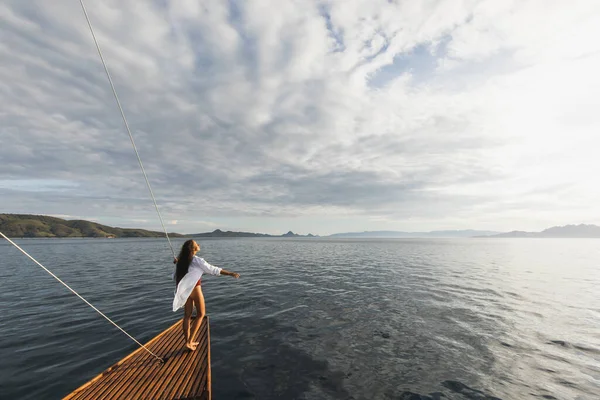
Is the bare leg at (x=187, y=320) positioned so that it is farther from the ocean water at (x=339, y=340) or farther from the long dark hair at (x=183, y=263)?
the ocean water at (x=339, y=340)

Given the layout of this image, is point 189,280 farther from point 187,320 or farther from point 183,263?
point 187,320

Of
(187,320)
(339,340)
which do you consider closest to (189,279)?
(187,320)

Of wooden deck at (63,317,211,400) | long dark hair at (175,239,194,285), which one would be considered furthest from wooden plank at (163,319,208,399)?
long dark hair at (175,239,194,285)

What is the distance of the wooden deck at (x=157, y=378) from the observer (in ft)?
22.7

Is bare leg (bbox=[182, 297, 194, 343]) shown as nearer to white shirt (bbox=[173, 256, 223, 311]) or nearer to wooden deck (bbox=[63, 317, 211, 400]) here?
white shirt (bbox=[173, 256, 223, 311])

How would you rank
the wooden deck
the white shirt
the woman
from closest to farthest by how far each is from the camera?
the wooden deck, the white shirt, the woman

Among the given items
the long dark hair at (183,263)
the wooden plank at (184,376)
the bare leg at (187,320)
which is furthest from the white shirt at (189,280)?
the wooden plank at (184,376)

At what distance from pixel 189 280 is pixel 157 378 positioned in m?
3.00

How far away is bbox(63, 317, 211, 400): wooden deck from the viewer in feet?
22.7

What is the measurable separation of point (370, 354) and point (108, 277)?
102 feet

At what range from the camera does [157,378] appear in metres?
7.79

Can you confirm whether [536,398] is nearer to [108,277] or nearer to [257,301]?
[257,301]

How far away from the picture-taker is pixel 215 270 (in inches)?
375

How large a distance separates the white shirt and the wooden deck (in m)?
1.92
